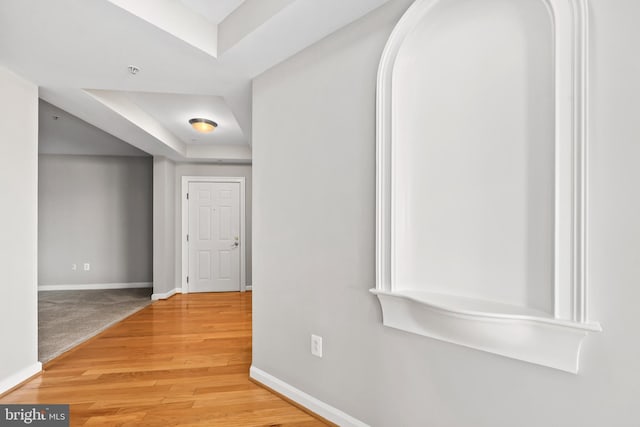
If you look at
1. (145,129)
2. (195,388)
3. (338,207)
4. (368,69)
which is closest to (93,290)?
(145,129)

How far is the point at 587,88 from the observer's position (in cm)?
113

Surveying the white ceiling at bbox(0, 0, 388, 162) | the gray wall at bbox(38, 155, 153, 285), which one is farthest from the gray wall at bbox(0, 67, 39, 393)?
the gray wall at bbox(38, 155, 153, 285)

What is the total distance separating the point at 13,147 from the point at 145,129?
1598 mm

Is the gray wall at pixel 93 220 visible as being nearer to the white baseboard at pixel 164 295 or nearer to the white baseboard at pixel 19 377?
the white baseboard at pixel 164 295

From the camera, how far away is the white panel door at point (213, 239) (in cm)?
605

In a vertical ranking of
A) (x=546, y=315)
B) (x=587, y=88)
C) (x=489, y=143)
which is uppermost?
(x=587, y=88)

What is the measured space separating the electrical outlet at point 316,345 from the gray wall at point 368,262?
0.14ft

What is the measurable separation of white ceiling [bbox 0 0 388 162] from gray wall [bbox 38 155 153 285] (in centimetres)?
352

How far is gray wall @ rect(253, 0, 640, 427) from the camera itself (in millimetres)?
1082

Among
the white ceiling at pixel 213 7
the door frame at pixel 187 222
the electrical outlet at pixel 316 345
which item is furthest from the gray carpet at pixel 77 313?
the white ceiling at pixel 213 7

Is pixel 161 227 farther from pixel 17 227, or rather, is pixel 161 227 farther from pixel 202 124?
pixel 17 227

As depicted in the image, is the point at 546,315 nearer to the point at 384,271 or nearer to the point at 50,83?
the point at 384,271

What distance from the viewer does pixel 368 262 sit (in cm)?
181

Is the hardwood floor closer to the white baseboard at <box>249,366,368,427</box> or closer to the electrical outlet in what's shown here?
the white baseboard at <box>249,366,368,427</box>
